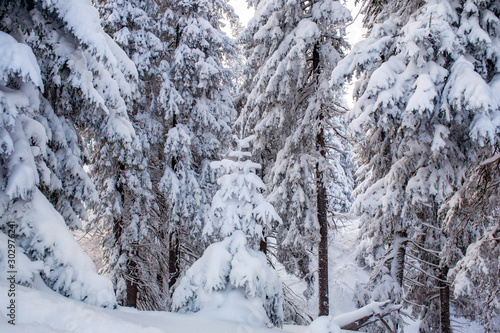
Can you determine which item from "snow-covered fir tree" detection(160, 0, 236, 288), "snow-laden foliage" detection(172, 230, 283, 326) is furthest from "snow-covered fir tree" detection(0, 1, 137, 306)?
"snow-covered fir tree" detection(160, 0, 236, 288)

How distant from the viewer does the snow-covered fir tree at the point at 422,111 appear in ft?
19.9

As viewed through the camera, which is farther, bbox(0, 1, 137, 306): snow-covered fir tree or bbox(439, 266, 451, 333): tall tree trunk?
bbox(439, 266, 451, 333): tall tree trunk

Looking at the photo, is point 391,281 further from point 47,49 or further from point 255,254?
point 47,49

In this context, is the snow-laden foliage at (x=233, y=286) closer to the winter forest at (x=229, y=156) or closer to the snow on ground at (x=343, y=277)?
Answer: the winter forest at (x=229, y=156)

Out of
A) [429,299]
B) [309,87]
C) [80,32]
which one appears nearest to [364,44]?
[309,87]

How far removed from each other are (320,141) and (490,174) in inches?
172

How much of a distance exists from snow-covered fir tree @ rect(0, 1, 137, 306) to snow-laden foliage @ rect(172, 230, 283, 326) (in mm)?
1524

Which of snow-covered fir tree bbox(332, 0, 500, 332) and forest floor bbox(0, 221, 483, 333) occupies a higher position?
snow-covered fir tree bbox(332, 0, 500, 332)

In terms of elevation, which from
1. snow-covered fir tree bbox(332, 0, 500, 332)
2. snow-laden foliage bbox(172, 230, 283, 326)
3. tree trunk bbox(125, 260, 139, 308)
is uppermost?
snow-covered fir tree bbox(332, 0, 500, 332)

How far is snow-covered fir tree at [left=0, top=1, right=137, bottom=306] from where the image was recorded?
14.7 feet

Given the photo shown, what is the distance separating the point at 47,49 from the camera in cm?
606

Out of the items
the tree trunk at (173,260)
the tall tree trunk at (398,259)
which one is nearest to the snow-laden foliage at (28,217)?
the tree trunk at (173,260)

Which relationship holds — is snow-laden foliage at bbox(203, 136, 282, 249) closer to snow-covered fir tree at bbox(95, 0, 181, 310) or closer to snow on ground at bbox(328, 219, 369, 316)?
snow-covered fir tree at bbox(95, 0, 181, 310)

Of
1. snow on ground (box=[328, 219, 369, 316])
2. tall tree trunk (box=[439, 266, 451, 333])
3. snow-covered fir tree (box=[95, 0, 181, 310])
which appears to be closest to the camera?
tall tree trunk (box=[439, 266, 451, 333])
